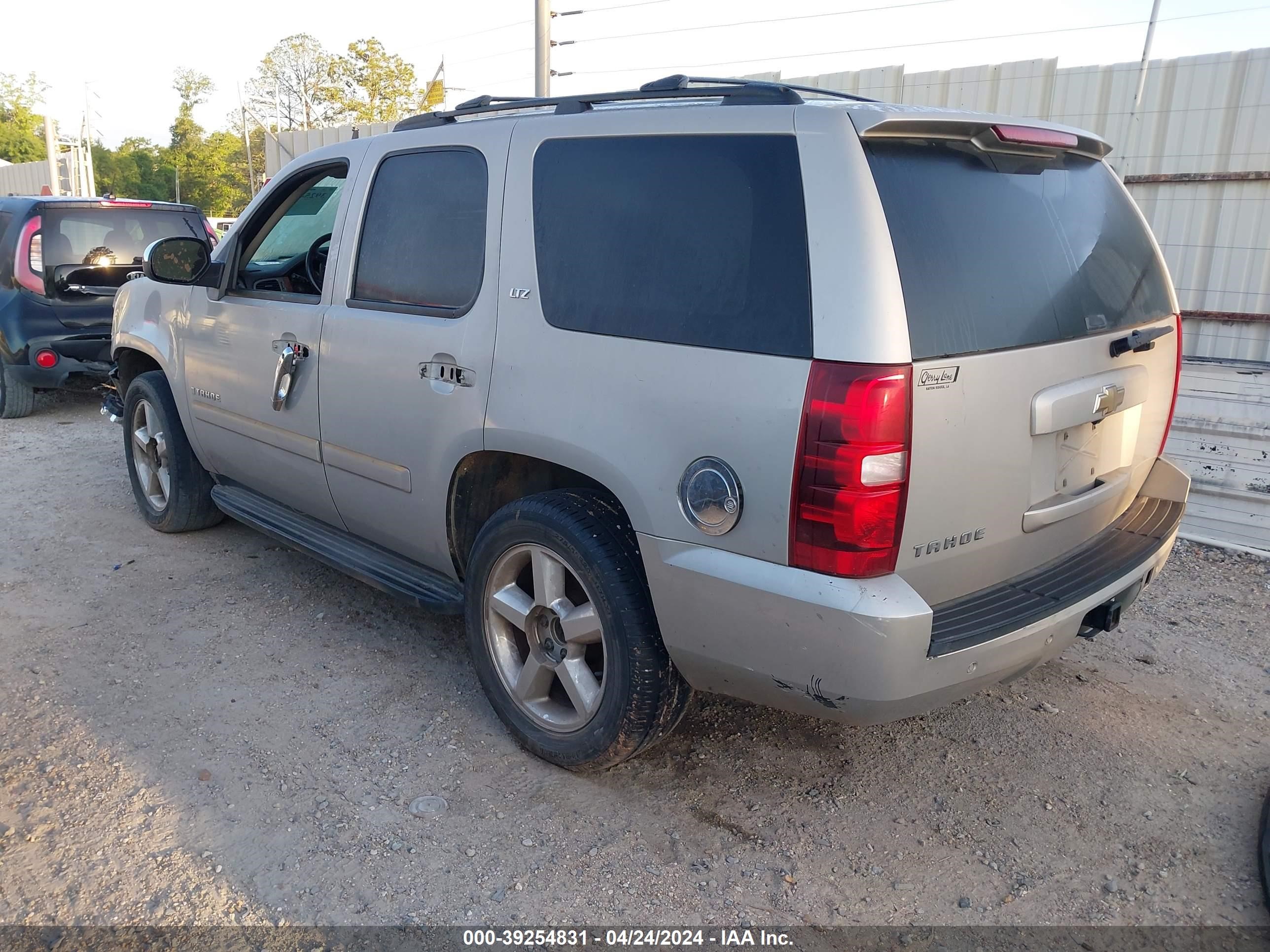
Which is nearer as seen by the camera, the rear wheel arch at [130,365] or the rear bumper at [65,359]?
the rear wheel arch at [130,365]

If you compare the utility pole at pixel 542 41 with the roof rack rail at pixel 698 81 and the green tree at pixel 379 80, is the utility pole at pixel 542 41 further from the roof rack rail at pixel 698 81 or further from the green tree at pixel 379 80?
the green tree at pixel 379 80

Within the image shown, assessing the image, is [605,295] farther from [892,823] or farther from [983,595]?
[892,823]

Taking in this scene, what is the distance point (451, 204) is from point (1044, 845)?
2810mm

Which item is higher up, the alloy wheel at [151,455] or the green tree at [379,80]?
the green tree at [379,80]

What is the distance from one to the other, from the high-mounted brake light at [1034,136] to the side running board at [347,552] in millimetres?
2277

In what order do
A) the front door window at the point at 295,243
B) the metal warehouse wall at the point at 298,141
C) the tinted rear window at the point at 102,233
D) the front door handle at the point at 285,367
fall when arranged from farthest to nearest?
the metal warehouse wall at the point at 298,141, the tinted rear window at the point at 102,233, the front door window at the point at 295,243, the front door handle at the point at 285,367

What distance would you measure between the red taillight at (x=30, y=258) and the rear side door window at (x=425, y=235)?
5.55 m

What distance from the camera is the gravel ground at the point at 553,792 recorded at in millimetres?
2568

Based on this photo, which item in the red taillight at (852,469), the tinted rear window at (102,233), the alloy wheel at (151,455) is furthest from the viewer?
the tinted rear window at (102,233)

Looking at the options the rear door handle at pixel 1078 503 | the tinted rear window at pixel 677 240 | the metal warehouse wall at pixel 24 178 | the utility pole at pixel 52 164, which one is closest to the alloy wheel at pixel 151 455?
the tinted rear window at pixel 677 240

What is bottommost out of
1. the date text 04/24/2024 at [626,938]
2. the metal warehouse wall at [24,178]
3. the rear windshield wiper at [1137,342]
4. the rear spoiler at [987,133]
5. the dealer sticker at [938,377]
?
the date text 04/24/2024 at [626,938]

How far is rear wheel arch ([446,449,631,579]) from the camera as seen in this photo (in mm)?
3191

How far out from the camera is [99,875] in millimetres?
2598

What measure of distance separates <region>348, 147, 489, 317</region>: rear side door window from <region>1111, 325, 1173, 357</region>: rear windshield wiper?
Result: 1977mm
